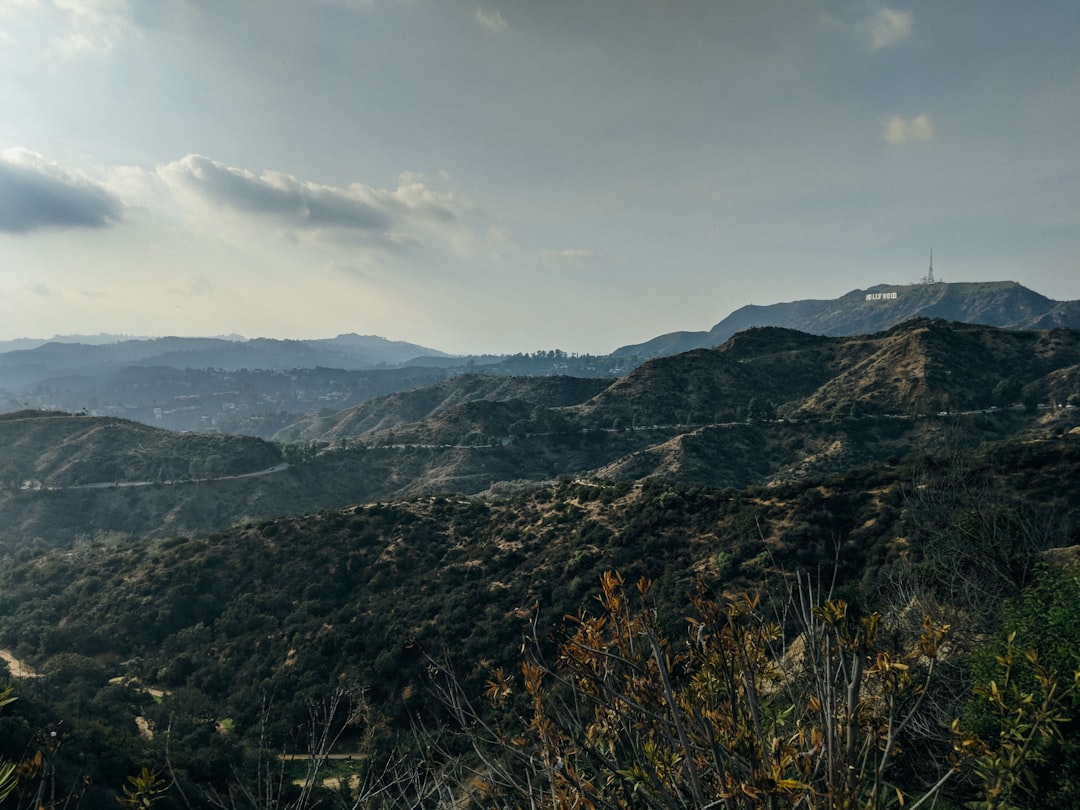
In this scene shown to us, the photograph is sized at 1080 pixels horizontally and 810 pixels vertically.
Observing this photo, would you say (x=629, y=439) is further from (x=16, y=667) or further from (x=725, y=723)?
(x=725, y=723)

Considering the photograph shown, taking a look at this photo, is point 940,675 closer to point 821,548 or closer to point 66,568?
point 821,548

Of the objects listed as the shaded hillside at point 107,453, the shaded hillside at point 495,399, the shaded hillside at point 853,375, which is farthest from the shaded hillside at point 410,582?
the shaded hillside at point 495,399

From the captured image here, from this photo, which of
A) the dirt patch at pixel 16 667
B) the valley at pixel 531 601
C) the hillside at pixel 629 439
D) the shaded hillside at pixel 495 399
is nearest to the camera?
the valley at pixel 531 601

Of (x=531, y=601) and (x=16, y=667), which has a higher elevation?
(x=531, y=601)

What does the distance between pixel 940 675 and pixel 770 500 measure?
2372 cm

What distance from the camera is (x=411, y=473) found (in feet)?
336

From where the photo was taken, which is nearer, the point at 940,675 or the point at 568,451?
the point at 940,675

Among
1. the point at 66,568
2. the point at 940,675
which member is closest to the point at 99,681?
the point at 66,568

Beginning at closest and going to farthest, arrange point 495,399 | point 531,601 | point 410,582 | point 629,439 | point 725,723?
point 725,723 → point 531,601 → point 410,582 → point 629,439 → point 495,399

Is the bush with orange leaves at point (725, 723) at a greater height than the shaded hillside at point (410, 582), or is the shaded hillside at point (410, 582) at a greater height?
the bush with orange leaves at point (725, 723)

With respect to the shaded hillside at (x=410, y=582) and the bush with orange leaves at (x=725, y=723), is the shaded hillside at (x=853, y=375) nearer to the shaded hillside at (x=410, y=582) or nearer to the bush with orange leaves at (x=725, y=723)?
the shaded hillside at (x=410, y=582)

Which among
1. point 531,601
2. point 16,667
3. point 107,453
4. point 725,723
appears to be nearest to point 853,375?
point 531,601

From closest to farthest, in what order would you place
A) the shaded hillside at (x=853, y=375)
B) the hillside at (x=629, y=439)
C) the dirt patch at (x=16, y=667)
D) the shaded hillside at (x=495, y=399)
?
the dirt patch at (x=16, y=667) < the hillside at (x=629, y=439) < the shaded hillside at (x=853, y=375) < the shaded hillside at (x=495, y=399)

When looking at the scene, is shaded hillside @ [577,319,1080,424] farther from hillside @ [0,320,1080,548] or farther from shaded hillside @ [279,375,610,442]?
shaded hillside @ [279,375,610,442]
